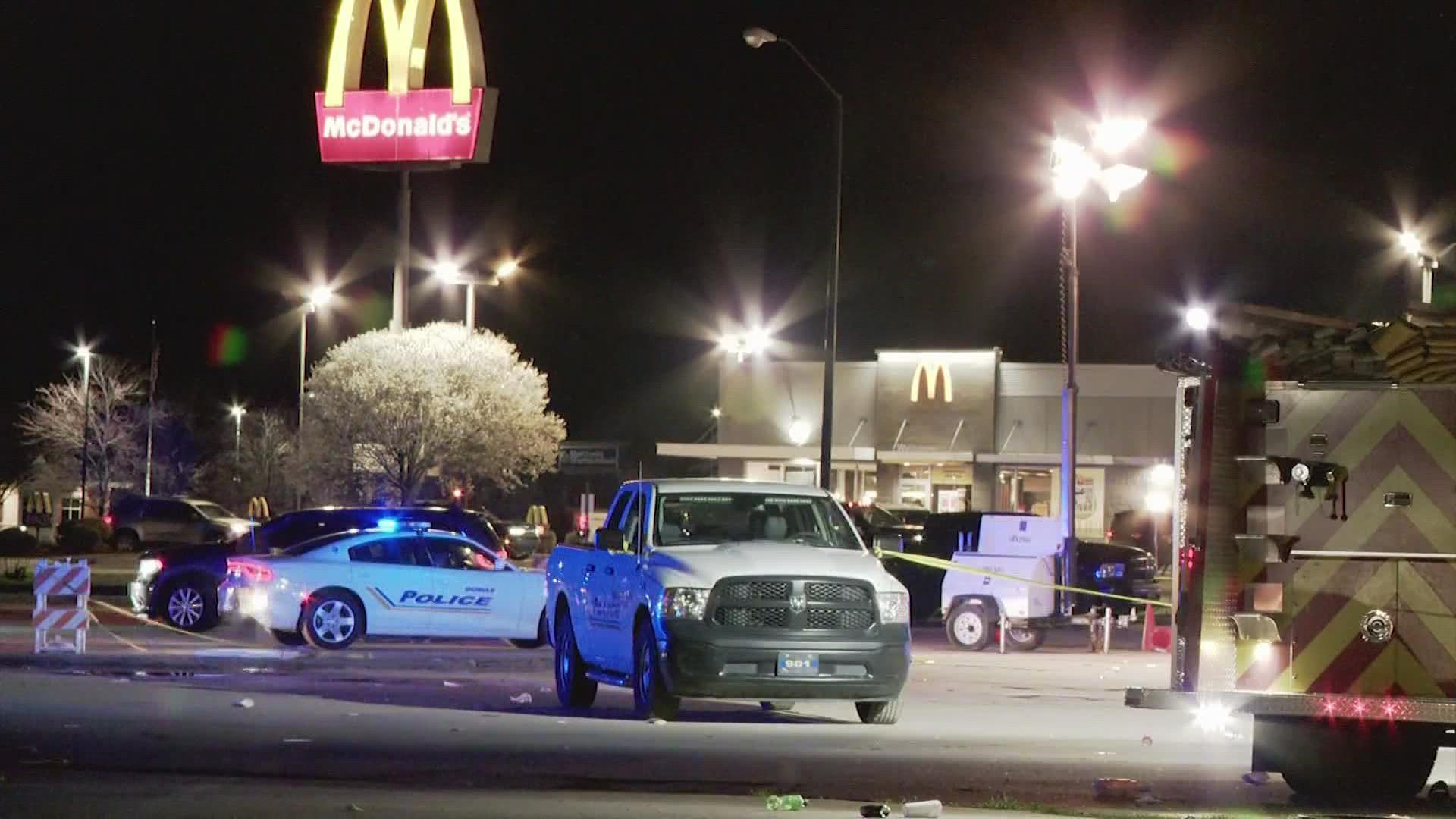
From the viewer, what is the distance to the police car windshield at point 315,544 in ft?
68.3

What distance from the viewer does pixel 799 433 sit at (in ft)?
189

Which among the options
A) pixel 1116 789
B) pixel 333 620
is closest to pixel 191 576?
pixel 333 620

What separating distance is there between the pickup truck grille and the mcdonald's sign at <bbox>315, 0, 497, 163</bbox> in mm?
41884

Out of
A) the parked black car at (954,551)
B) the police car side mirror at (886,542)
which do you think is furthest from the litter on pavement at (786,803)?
the parked black car at (954,551)

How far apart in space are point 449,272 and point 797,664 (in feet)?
124

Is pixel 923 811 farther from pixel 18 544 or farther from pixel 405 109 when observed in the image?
pixel 405 109

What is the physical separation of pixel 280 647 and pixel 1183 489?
→ 1333 cm

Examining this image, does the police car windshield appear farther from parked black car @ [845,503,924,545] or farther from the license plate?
parked black car @ [845,503,924,545]

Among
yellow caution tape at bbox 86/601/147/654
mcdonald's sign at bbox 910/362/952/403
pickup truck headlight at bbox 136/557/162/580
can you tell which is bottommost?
yellow caution tape at bbox 86/601/147/654

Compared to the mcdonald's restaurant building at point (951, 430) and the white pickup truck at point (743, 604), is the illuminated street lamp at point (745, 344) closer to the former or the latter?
the mcdonald's restaurant building at point (951, 430)

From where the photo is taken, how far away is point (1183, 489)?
33.3 ft

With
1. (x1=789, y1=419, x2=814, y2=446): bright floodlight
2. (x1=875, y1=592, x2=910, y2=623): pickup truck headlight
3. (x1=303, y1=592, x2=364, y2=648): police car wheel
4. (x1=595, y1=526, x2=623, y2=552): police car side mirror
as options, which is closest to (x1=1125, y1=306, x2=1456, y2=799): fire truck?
(x1=875, y1=592, x2=910, y2=623): pickup truck headlight

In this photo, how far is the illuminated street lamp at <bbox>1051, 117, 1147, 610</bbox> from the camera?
25.5 metres

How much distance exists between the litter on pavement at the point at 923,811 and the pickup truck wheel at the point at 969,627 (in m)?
13.8
